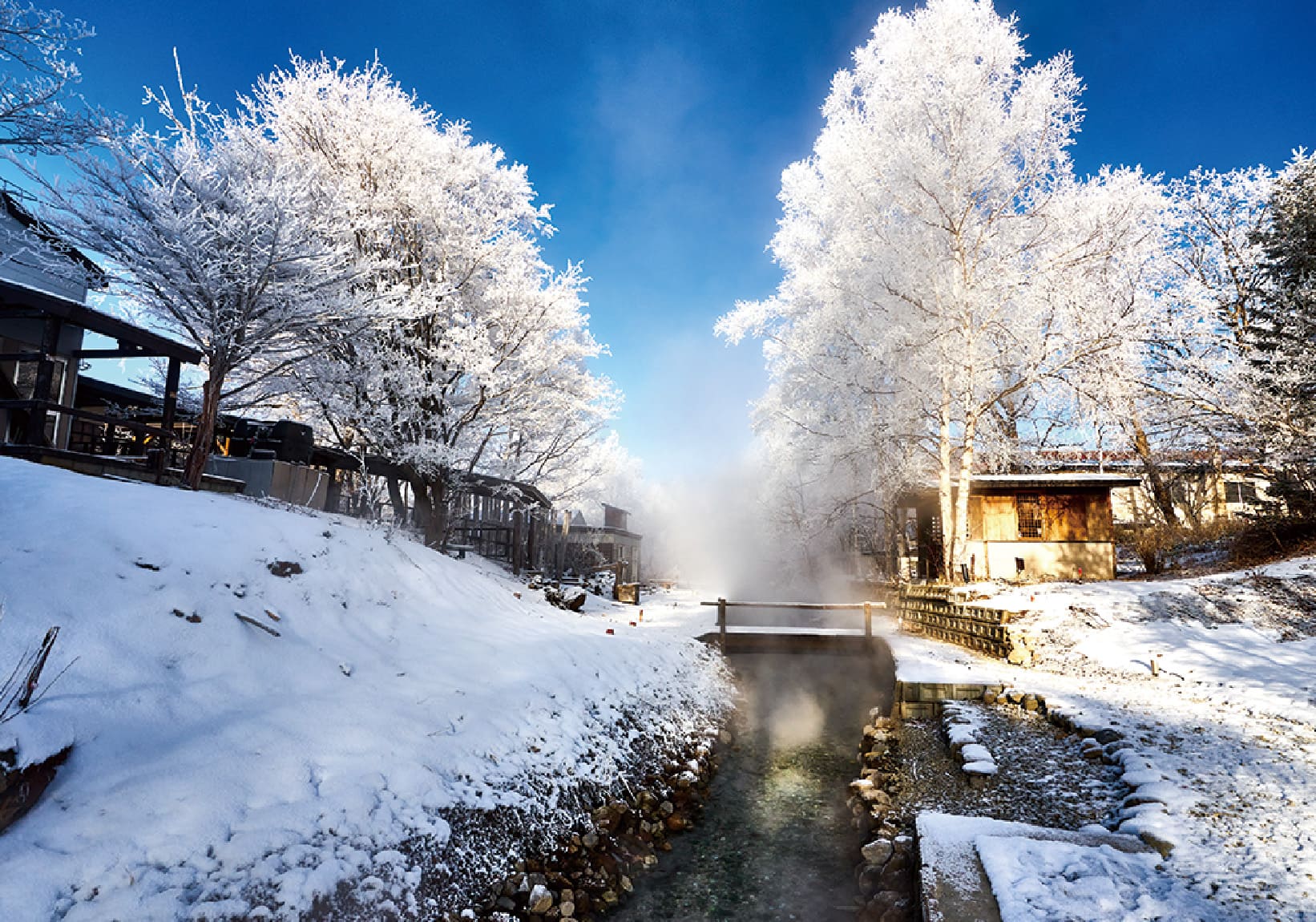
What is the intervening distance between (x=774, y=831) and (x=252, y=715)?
5.58 meters

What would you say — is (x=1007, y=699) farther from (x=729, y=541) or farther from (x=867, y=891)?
(x=729, y=541)

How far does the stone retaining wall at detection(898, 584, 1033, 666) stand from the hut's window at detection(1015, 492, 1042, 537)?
628cm

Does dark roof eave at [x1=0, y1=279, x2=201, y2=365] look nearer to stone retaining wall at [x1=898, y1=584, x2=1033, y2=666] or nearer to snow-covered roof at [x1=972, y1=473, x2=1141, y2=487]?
stone retaining wall at [x1=898, y1=584, x2=1033, y2=666]

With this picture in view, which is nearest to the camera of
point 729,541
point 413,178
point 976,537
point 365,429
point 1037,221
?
point 365,429

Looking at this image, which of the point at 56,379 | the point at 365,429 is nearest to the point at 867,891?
the point at 365,429

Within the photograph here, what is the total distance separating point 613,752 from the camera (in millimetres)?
7566

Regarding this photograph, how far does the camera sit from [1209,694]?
8.84 m

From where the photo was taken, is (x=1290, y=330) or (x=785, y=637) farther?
(x=785, y=637)

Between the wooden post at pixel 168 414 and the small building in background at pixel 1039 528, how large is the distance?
20.5 metres

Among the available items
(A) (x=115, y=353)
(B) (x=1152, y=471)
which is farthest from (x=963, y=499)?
(A) (x=115, y=353)

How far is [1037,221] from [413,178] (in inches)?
641

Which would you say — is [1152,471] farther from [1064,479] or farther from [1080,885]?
[1080,885]

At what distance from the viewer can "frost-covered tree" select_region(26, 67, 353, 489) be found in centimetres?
1007

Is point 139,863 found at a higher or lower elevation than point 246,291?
lower
